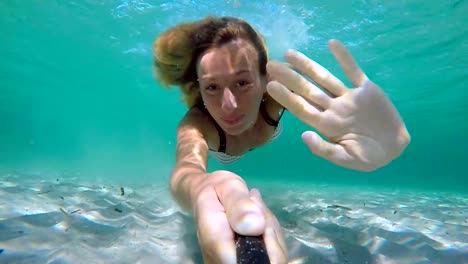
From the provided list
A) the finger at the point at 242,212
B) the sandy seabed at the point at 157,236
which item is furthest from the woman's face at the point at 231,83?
the finger at the point at 242,212

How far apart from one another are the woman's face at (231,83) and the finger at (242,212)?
70.5 inches

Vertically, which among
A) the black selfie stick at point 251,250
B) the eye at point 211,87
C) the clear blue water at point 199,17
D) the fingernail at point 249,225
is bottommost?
the black selfie stick at point 251,250

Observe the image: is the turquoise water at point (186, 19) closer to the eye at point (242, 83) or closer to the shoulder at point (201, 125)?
the shoulder at point (201, 125)

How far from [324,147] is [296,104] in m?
0.39

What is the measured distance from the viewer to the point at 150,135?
89.4 metres

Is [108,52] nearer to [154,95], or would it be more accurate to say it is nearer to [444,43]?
[154,95]

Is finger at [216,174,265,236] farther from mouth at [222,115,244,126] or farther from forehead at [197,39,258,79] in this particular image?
forehead at [197,39,258,79]

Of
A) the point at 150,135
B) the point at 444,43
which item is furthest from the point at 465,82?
the point at 150,135

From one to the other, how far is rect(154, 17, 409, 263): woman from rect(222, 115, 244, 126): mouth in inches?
0.5

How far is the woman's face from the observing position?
3.16 m

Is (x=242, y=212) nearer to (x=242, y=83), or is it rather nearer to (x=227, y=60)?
(x=242, y=83)

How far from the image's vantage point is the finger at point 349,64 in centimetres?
203

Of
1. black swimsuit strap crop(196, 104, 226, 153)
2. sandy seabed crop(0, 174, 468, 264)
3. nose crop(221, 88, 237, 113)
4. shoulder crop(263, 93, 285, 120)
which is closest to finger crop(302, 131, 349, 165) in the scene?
sandy seabed crop(0, 174, 468, 264)

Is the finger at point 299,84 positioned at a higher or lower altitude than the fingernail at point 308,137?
higher
